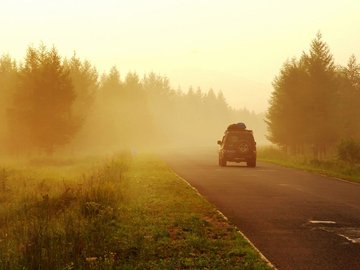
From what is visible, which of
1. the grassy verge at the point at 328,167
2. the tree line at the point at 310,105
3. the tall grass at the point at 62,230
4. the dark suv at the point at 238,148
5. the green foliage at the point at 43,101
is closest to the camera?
the tall grass at the point at 62,230

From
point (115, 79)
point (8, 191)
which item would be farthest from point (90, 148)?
point (8, 191)

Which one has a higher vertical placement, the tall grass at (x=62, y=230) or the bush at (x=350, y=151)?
the bush at (x=350, y=151)

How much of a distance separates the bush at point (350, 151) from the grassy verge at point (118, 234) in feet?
58.9

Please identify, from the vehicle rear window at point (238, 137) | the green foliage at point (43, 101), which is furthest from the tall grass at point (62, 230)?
the green foliage at point (43, 101)

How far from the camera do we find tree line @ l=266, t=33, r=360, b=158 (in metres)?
44.9

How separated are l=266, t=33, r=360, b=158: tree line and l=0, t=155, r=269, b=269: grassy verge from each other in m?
33.7

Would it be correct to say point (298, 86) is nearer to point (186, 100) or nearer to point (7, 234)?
point (7, 234)

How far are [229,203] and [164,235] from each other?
510cm

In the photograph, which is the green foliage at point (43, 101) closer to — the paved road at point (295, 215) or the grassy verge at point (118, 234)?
the paved road at point (295, 215)

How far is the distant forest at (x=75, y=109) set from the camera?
3569 centimetres

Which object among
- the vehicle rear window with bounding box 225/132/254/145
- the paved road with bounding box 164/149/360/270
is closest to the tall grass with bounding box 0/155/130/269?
the paved road with bounding box 164/149/360/270

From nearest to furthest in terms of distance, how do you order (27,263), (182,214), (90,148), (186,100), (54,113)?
(27,263) → (182,214) → (54,113) → (90,148) → (186,100)

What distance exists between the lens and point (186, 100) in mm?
143250

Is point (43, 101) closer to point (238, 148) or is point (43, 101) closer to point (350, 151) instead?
point (238, 148)
